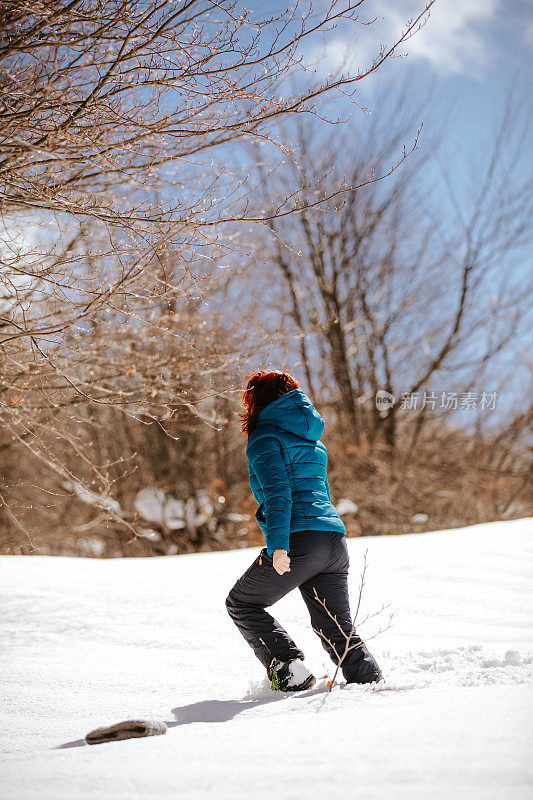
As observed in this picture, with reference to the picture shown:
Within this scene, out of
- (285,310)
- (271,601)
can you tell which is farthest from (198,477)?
(271,601)

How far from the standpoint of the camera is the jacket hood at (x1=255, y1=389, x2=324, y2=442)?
3.21m

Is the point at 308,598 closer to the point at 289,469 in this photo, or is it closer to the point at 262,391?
the point at 289,469

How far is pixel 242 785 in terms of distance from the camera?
1.71 metres

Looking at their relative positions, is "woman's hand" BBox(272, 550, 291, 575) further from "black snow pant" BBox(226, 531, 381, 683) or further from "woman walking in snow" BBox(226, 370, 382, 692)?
"black snow pant" BBox(226, 531, 381, 683)

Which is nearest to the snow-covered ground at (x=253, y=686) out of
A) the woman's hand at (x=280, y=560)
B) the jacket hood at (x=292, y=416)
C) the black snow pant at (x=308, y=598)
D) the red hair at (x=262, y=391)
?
the black snow pant at (x=308, y=598)

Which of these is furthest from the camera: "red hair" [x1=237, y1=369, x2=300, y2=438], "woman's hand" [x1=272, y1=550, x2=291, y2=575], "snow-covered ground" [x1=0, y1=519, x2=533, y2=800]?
"red hair" [x1=237, y1=369, x2=300, y2=438]

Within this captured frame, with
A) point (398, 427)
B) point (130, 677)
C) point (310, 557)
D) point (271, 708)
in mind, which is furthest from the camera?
point (398, 427)

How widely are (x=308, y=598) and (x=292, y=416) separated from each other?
0.93m

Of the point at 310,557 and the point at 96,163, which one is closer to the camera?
the point at 310,557

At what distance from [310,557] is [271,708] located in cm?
67

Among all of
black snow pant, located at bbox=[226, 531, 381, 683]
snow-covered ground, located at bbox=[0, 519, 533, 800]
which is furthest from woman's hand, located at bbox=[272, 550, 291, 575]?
snow-covered ground, located at bbox=[0, 519, 533, 800]

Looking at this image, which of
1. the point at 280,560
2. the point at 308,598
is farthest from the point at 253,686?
the point at 280,560

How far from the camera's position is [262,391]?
3.34m

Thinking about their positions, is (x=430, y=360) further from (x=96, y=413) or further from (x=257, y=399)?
(x=257, y=399)
